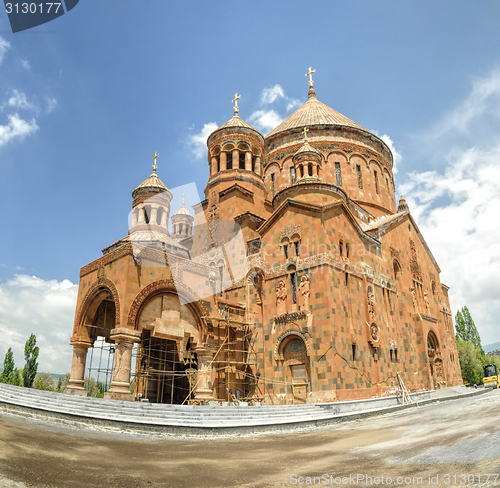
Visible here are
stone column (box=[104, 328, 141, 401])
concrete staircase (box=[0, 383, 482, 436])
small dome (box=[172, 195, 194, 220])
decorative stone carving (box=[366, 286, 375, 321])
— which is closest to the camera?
concrete staircase (box=[0, 383, 482, 436])

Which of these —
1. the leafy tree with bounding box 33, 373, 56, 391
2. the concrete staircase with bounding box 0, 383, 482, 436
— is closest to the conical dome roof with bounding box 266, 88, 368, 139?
the concrete staircase with bounding box 0, 383, 482, 436

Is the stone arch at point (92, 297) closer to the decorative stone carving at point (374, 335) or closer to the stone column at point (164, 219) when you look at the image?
the stone column at point (164, 219)

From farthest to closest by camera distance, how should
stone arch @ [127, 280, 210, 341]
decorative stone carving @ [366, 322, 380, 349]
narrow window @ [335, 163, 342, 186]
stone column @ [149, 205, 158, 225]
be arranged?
narrow window @ [335, 163, 342, 186]
stone column @ [149, 205, 158, 225]
decorative stone carving @ [366, 322, 380, 349]
stone arch @ [127, 280, 210, 341]

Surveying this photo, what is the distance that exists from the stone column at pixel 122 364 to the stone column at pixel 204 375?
3.04m

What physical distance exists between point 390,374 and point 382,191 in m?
15.1

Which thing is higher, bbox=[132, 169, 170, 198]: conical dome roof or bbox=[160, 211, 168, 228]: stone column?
→ bbox=[132, 169, 170, 198]: conical dome roof

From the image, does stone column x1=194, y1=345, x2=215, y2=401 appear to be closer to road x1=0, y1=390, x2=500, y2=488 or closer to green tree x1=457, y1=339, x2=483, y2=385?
road x1=0, y1=390, x2=500, y2=488

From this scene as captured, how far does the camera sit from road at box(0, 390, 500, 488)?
5.69 m

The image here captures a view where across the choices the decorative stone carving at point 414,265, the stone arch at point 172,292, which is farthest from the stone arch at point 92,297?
the decorative stone carving at point 414,265

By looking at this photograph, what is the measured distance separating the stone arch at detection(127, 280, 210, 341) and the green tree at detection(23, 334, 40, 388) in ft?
82.8

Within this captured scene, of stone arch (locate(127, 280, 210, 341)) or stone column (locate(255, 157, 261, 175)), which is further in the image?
stone column (locate(255, 157, 261, 175))

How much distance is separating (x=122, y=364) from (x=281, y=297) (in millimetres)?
8083

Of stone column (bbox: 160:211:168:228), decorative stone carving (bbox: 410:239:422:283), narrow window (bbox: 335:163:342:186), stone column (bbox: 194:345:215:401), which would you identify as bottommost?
stone column (bbox: 194:345:215:401)

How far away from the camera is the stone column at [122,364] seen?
1570cm
